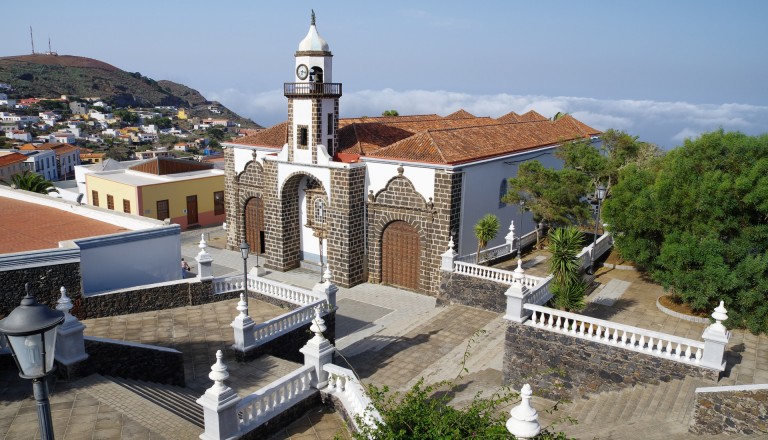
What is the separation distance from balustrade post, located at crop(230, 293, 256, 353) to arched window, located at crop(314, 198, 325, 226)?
12.1 m

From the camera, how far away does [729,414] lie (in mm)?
9938

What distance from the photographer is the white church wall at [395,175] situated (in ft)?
68.1

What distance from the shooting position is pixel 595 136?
108ft

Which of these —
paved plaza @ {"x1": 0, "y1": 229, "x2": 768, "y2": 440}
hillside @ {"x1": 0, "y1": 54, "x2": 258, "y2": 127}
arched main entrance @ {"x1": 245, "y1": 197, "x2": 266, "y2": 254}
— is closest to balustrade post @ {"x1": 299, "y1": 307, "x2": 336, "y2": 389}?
paved plaza @ {"x1": 0, "y1": 229, "x2": 768, "y2": 440}

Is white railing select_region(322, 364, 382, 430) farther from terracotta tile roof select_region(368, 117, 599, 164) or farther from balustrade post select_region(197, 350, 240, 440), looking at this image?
terracotta tile roof select_region(368, 117, 599, 164)

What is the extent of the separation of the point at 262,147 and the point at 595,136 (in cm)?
1941

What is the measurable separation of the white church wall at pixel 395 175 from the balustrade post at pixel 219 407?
543 inches

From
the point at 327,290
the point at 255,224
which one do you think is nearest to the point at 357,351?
the point at 327,290

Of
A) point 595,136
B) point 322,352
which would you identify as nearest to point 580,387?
point 322,352

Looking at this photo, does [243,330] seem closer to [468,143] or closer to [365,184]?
[365,184]

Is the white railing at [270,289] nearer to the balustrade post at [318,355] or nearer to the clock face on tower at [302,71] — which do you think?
the balustrade post at [318,355]

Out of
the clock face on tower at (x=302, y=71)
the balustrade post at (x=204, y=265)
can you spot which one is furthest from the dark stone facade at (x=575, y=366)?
the clock face on tower at (x=302, y=71)

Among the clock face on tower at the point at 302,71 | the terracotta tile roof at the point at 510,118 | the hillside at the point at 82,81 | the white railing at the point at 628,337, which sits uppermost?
the hillside at the point at 82,81

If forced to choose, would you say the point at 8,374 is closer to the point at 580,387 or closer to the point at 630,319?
the point at 580,387
